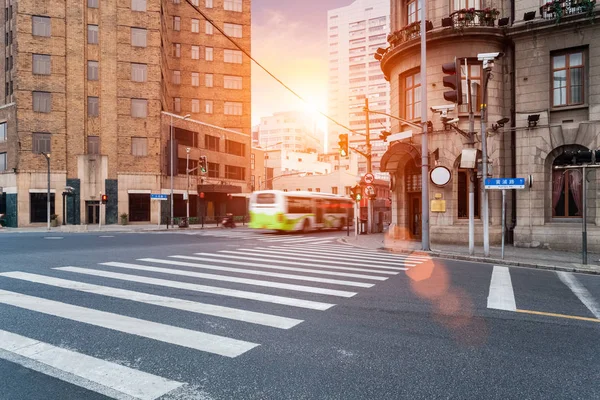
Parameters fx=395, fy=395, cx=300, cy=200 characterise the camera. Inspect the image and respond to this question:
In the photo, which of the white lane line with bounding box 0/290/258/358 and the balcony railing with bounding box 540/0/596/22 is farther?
the balcony railing with bounding box 540/0/596/22

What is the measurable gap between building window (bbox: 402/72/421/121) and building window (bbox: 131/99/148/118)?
31370 millimetres

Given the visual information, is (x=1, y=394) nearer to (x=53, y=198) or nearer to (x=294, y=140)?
(x=53, y=198)

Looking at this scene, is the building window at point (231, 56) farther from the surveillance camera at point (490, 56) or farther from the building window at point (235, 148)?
the surveillance camera at point (490, 56)

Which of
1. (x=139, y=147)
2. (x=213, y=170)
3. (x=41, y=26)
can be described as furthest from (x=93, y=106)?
(x=213, y=170)

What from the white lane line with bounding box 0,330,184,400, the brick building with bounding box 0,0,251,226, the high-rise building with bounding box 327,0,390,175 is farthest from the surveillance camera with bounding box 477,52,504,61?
the high-rise building with bounding box 327,0,390,175

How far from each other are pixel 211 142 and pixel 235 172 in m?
→ 6.39

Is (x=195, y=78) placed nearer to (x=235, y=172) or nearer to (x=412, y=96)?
(x=235, y=172)

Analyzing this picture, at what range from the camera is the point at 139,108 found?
1687 inches

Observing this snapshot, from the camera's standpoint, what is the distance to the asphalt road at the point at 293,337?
3.57m

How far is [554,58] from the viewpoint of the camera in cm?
1745

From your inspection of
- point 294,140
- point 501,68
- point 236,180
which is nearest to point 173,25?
point 236,180

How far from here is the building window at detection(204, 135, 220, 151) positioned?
50647 mm

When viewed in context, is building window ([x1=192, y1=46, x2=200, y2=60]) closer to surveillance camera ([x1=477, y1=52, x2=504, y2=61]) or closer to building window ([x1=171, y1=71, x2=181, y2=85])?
building window ([x1=171, y1=71, x2=181, y2=85])

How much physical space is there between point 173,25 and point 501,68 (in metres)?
49.7
